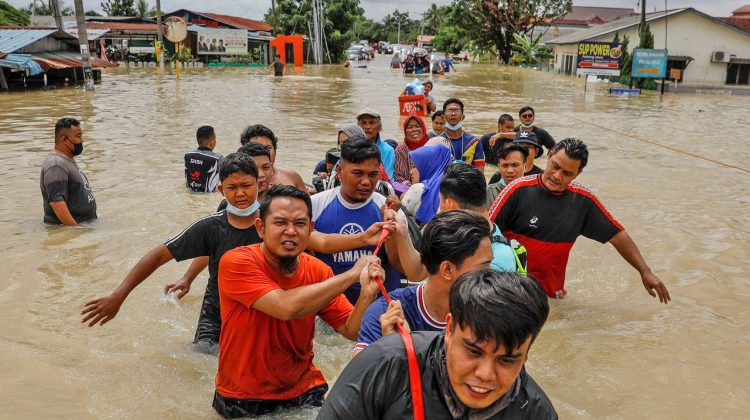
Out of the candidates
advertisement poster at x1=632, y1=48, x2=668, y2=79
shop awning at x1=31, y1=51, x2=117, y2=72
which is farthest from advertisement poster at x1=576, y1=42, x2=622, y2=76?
shop awning at x1=31, y1=51, x2=117, y2=72

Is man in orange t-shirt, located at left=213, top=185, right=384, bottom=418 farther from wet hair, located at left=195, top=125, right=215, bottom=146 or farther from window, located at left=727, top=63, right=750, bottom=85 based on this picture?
window, located at left=727, top=63, right=750, bottom=85

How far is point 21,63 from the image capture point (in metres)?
23.9

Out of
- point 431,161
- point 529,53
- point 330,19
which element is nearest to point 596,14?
point 529,53

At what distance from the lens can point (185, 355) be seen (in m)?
4.94

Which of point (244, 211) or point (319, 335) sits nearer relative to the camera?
point (244, 211)

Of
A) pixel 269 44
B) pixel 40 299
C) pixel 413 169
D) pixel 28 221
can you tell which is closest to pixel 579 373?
Answer: pixel 413 169

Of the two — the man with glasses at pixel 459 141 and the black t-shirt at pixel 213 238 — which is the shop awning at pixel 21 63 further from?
the black t-shirt at pixel 213 238

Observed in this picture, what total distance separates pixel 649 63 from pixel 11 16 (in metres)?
45.9

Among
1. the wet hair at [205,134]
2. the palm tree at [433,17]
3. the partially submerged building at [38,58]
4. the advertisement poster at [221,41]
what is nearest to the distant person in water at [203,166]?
the wet hair at [205,134]

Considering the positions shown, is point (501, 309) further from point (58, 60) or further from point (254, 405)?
point (58, 60)

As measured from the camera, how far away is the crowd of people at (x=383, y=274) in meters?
1.75

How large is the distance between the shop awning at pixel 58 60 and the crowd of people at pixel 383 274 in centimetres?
2227

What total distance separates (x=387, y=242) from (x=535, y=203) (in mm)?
1528

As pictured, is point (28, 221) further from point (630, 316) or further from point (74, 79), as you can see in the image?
point (74, 79)
